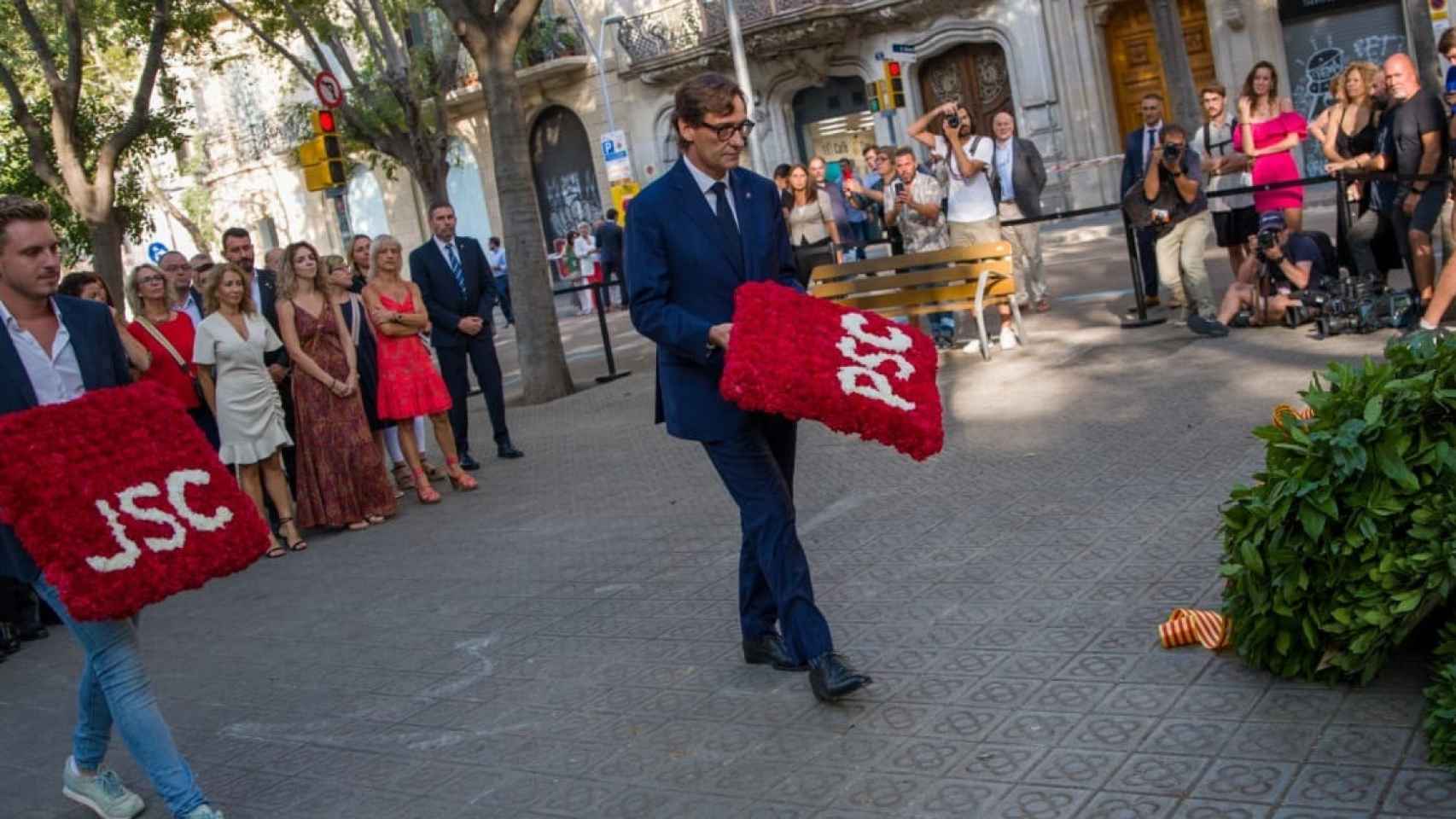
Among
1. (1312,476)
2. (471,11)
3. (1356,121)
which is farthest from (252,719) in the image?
(471,11)

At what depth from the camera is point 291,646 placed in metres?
7.22

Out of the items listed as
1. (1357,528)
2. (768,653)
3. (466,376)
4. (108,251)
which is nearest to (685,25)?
(108,251)

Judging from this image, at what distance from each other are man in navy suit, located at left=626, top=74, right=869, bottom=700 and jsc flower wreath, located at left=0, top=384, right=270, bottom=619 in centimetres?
A: 143

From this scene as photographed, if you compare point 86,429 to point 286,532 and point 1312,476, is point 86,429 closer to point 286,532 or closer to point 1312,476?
point 1312,476

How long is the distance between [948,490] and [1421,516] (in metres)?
3.87

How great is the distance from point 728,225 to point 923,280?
7.26 meters

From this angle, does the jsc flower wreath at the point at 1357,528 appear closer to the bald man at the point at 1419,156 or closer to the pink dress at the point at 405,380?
the bald man at the point at 1419,156

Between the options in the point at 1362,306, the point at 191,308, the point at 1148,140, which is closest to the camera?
the point at 1362,306

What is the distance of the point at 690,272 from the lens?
206 inches

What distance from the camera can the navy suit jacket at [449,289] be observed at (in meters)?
11.5

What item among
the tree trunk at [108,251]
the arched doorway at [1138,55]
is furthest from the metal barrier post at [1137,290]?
the arched doorway at [1138,55]

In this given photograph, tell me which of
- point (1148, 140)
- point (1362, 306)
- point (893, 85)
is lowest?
point (1362, 306)

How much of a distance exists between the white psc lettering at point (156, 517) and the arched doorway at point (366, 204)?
41.8 metres

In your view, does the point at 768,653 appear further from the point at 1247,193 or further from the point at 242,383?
the point at 1247,193
